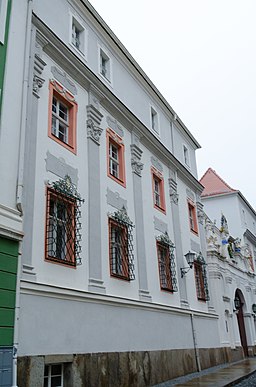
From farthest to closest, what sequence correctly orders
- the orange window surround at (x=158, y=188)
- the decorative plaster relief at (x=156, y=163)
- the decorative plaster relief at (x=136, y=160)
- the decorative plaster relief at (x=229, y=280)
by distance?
the decorative plaster relief at (x=229, y=280)
the decorative plaster relief at (x=156, y=163)
the orange window surround at (x=158, y=188)
the decorative plaster relief at (x=136, y=160)

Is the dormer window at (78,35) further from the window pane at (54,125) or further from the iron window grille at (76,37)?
the window pane at (54,125)

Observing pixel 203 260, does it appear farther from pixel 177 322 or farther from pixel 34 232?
pixel 34 232

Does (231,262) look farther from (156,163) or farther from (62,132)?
(62,132)

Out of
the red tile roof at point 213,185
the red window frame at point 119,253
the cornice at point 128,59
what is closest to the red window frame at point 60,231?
the red window frame at point 119,253

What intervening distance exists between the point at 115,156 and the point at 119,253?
3.40 meters

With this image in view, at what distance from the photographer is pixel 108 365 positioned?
34.7ft

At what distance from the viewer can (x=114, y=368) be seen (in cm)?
1078

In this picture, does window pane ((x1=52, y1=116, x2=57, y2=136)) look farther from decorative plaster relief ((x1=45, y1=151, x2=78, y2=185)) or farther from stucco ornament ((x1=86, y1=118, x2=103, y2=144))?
stucco ornament ((x1=86, y1=118, x2=103, y2=144))

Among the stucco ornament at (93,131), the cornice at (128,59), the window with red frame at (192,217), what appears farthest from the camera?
the window with red frame at (192,217)

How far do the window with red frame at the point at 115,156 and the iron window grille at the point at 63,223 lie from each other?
2784 millimetres

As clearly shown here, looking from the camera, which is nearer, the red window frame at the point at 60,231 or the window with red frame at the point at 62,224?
the red window frame at the point at 60,231

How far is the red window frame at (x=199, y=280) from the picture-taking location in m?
18.5

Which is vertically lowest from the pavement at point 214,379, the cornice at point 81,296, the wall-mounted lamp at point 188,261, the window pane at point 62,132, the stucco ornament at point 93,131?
the pavement at point 214,379

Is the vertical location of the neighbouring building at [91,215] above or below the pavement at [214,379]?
above
